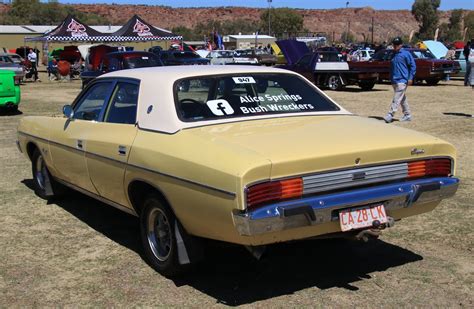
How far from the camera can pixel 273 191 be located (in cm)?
357

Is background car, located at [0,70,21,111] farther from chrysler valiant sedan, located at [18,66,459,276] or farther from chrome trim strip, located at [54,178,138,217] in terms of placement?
chrysler valiant sedan, located at [18,66,459,276]

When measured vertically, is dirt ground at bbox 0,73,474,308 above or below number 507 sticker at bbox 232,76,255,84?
below

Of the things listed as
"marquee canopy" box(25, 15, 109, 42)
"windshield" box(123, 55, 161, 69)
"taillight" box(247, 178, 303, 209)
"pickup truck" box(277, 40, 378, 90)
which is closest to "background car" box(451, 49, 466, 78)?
"pickup truck" box(277, 40, 378, 90)

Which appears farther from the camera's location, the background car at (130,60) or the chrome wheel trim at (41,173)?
the background car at (130,60)

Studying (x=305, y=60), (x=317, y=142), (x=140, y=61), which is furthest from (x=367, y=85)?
(x=317, y=142)

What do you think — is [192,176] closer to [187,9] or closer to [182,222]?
[182,222]

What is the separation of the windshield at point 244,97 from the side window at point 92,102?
944mm

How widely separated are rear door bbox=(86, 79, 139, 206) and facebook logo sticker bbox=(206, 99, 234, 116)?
626 millimetres

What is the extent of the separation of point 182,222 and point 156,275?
656 mm

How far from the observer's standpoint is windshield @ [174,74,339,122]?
4.63 meters

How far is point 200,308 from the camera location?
3.87m

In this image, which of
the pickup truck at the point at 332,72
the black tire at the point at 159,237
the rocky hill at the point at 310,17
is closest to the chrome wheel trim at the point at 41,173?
the black tire at the point at 159,237

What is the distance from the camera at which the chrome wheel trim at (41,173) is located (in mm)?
6560

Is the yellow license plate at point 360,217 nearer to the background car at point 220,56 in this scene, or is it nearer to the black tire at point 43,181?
the black tire at point 43,181
